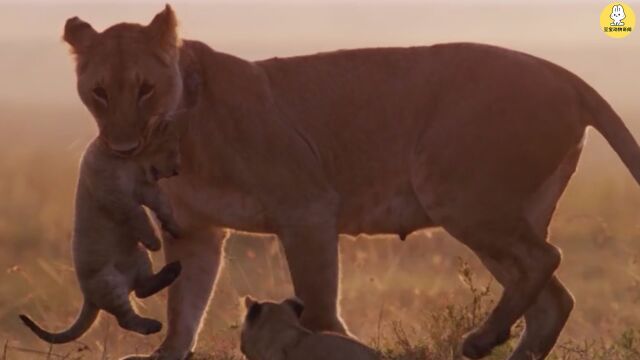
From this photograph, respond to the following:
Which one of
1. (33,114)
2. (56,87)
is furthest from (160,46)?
(56,87)

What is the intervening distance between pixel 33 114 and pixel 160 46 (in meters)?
36.7

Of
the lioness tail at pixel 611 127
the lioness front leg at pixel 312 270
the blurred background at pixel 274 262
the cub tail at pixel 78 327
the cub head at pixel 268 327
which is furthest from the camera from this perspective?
the blurred background at pixel 274 262

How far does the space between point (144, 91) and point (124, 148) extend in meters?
0.34

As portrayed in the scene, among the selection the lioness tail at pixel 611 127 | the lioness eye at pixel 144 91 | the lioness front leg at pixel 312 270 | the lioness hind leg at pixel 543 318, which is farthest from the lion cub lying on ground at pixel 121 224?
the lioness tail at pixel 611 127

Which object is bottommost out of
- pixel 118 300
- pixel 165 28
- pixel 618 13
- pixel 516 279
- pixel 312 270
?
pixel 618 13

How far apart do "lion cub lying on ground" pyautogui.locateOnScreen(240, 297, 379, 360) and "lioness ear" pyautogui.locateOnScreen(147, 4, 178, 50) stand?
110 centimetres

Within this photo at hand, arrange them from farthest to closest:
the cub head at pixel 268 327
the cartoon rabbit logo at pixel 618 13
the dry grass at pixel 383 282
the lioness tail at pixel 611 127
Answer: the cartoon rabbit logo at pixel 618 13 < the dry grass at pixel 383 282 < the lioness tail at pixel 611 127 < the cub head at pixel 268 327

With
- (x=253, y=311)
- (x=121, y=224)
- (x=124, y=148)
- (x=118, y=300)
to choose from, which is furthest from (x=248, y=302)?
(x=124, y=148)

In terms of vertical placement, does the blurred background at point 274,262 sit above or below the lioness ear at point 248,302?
below

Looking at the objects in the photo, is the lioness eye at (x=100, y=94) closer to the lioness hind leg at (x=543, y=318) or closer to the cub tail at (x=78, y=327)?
the cub tail at (x=78, y=327)

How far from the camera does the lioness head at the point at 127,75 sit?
7348 millimetres

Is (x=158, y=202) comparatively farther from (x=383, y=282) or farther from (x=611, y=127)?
(x=383, y=282)

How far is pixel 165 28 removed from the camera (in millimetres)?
7754

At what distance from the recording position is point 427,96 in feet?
27.4
